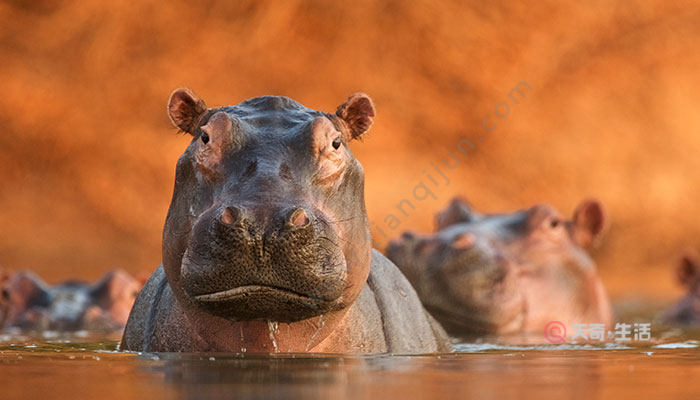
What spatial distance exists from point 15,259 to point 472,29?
1094 cm

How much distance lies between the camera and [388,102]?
2456 centimetres

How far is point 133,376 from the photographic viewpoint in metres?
3.93

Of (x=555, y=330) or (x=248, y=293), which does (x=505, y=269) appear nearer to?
(x=555, y=330)

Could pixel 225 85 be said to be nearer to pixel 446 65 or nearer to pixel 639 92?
pixel 446 65

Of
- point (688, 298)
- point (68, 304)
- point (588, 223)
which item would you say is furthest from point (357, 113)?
point (688, 298)

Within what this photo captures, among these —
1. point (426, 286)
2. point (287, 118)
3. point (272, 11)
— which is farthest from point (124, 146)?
point (287, 118)

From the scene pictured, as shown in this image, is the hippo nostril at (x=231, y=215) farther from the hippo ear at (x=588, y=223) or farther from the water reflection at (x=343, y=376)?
the hippo ear at (x=588, y=223)

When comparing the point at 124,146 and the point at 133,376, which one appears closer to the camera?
the point at 133,376

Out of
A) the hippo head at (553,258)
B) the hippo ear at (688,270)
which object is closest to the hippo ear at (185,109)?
the hippo head at (553,258)

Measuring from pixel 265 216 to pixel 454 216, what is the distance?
5581 mm

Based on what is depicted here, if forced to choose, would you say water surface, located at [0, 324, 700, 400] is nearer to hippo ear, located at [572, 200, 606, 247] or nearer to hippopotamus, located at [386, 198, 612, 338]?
hippopotamus, located at [386, 198, 612, 338]

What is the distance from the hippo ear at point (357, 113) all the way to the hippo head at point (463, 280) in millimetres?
2761

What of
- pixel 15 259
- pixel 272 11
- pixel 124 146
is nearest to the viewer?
pixel 15 259

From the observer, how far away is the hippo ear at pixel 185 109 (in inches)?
214
